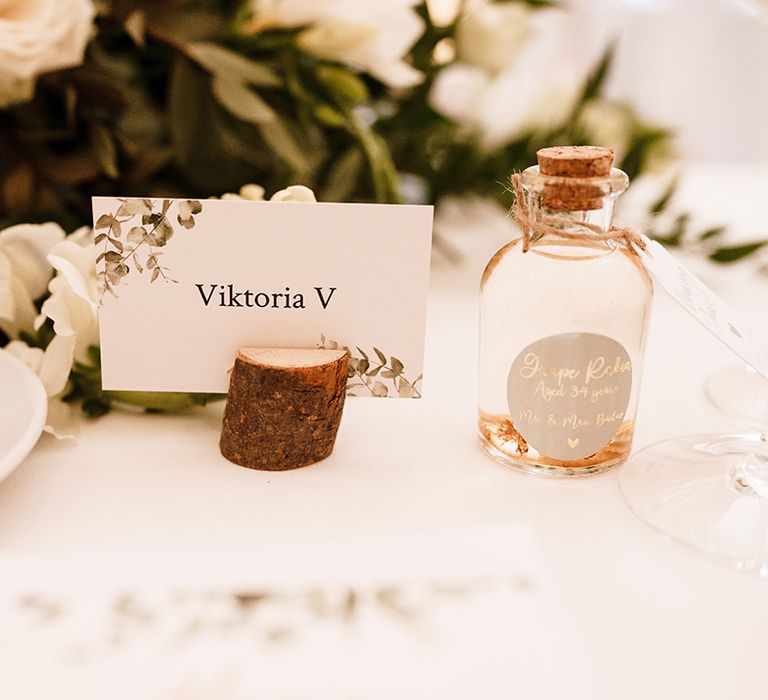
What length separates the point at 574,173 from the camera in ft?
1.81

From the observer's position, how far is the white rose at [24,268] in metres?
0.66

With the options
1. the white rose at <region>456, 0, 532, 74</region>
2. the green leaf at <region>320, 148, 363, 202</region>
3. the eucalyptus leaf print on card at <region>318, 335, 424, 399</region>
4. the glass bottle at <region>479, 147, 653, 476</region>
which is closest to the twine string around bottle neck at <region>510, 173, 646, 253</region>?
the glass bottle at <region>479, 147, 653, 476</region>

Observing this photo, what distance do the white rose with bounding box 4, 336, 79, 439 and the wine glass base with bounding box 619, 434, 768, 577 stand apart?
1.23 feet

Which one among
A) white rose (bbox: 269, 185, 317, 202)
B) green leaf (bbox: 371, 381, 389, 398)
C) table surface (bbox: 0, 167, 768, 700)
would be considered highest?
white rose (bbox: 269, 185, 317, 202)

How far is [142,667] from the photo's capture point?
44 centimetres

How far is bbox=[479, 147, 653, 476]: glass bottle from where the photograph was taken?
22.6 inches

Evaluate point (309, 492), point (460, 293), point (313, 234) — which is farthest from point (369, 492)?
point (460, 293)

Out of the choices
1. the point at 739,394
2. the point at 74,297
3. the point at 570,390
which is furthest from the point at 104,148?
the point at 739,394

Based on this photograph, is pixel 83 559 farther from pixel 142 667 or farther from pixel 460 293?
pixel 460 293

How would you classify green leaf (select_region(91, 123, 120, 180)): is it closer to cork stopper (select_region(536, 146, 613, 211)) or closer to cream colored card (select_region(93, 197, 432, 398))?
cream colored card (select_region(93, 197, 432, 398))

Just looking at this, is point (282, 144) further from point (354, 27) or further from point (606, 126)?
point (606, 126)

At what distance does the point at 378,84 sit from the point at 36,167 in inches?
16.0

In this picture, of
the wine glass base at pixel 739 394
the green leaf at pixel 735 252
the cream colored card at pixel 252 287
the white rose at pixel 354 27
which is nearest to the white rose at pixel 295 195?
the cream colored card at pixel 252 287

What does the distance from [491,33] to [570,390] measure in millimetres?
629
